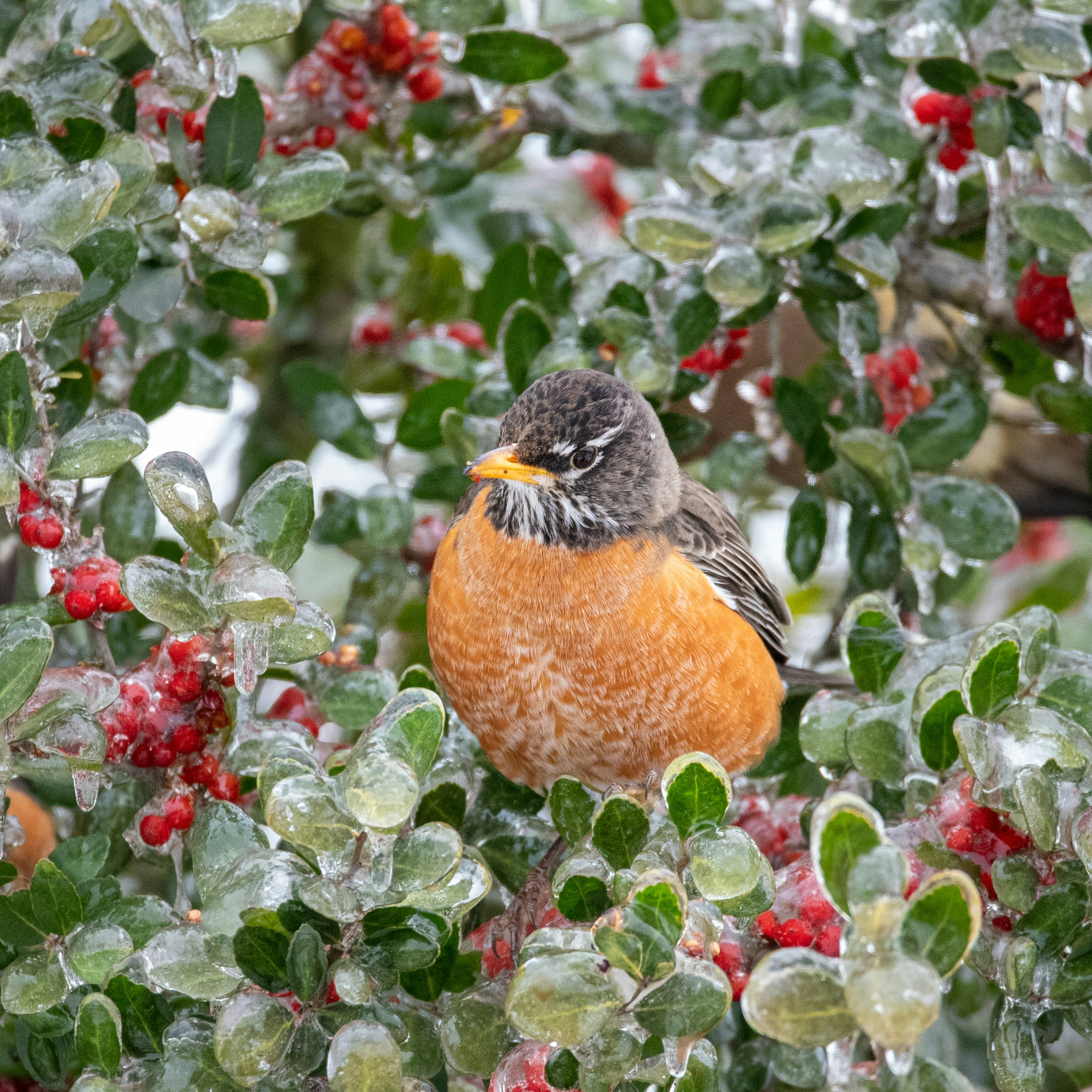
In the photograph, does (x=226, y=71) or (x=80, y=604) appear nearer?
(x=80, y=604)

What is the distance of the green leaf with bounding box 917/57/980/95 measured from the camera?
7.07 ft

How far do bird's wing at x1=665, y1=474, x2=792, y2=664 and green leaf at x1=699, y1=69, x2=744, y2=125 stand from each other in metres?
0.79

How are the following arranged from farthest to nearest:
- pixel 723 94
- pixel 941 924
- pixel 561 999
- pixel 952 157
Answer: pixel 723 94
pixel 952 157
pixel 561 999
pixel 941 924

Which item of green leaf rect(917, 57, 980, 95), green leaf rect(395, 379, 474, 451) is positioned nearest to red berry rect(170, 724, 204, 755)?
green leaf rect(395, 379, 474, 451)

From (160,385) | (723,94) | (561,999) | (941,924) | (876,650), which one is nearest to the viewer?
(941,924)

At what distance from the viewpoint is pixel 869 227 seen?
85.5 inches

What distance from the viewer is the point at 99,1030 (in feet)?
4.50

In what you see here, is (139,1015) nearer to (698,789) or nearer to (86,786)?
(86,786)

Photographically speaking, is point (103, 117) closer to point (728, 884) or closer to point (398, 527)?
point (398, 527)

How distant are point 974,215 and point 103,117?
5.54 ft

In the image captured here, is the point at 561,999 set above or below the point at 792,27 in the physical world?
below

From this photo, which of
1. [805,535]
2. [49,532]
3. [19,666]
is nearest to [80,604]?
[49,532]

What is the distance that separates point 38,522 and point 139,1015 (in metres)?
0.64

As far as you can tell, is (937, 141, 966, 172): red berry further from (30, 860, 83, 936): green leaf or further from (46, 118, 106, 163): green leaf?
(30, 860, 83, 936): green leaf
